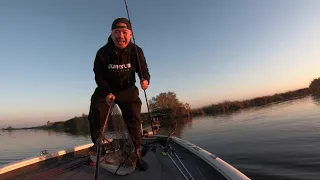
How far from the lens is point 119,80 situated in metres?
4.48

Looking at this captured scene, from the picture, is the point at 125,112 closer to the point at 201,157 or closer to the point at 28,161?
the point at 201,157

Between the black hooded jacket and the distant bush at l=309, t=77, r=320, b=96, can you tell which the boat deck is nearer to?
the black hooded jacket

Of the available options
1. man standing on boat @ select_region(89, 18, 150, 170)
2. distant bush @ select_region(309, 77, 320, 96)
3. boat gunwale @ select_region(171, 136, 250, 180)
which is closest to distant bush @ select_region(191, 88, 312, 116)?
distant bush @ select_region(309, 77, 320, 96)

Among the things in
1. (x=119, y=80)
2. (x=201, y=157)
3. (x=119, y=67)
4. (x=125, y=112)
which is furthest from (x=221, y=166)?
(x=119, y=67)

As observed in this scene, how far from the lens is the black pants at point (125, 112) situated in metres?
4.31

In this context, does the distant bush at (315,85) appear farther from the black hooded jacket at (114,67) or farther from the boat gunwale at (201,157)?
the black hooded jacket at (114,67)

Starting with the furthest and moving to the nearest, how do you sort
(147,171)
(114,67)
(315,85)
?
(315,85)
(114,67)
(147,171)

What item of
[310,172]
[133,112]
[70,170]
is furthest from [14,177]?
[310,172]

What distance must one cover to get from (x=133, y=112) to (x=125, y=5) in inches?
91.5

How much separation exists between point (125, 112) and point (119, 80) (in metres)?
0.53

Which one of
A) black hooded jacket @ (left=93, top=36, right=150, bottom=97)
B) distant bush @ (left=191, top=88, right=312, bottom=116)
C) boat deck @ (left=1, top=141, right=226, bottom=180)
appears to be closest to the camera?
boat deck @ (left=1, top=141, right=226, bottom=180)

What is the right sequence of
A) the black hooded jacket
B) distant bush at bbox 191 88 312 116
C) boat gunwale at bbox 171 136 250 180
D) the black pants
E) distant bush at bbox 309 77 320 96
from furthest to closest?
distant bush at bbox 309 77 320 96
distant bush at bbox 191 88 312 116
the black hooded jacket
the black pants
boat gunwale at bbox 171 136 250 180

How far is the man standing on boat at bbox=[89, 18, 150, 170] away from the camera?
434cm

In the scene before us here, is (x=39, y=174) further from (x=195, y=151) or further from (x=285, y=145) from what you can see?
(x=285, y=145)
